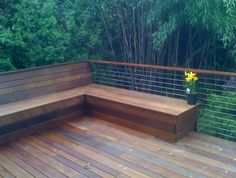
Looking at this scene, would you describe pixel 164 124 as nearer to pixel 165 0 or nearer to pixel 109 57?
pixel 165 0

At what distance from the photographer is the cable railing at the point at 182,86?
330 centimetres

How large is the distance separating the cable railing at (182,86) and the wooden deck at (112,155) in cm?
42

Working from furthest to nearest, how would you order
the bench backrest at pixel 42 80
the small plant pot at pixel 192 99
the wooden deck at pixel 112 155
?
the bench backrest at pixel 42 80 → the small plant pot at pixel 192 99 → the wooden deck at pixel 112 155

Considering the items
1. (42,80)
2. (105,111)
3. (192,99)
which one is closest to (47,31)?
(42,80)

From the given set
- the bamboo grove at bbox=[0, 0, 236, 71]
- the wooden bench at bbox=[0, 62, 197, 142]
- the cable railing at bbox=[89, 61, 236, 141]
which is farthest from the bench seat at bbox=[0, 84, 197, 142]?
the bamboo grove at bbox=[0, 0, 236, 71]

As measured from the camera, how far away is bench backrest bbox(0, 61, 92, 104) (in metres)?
3.25

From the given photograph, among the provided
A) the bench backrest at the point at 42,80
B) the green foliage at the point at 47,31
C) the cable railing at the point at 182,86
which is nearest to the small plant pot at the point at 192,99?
the cable railing at the point at 182,86

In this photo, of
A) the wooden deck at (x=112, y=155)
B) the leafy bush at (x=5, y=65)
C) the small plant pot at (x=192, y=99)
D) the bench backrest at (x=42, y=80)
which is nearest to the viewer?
the wooden deck at (x=112, y=155)

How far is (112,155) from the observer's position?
104 inches

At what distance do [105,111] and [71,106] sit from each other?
0.47 m

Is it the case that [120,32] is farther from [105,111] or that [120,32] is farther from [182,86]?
[105,111]

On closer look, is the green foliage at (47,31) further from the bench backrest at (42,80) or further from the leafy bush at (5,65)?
the bench backrest at (42,80)

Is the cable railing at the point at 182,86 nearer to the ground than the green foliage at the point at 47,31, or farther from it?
nearer to the ground

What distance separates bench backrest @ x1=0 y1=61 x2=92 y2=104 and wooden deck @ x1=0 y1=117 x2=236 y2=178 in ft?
2.00
